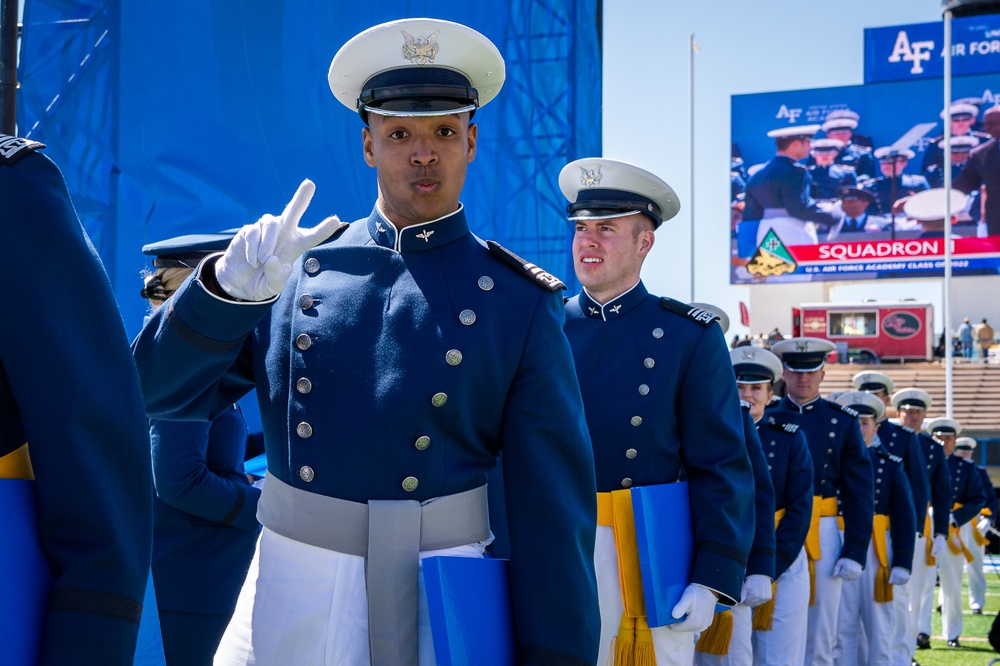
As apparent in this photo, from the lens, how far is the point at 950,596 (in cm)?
1190

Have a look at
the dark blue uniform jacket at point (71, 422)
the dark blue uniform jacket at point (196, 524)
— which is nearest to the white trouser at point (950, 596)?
the dark blue uniform jacket at point (196, 524)

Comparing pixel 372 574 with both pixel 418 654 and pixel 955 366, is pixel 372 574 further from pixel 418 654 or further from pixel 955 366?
pixel 955 366

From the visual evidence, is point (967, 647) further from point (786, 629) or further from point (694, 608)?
point (694, 608)

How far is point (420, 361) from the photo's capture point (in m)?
→ 2.36

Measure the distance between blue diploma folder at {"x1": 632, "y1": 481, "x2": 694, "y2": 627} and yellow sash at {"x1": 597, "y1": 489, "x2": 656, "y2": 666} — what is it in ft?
0.12

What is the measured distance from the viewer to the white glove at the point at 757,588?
5930 mm

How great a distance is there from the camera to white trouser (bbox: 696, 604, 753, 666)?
624 centimetres

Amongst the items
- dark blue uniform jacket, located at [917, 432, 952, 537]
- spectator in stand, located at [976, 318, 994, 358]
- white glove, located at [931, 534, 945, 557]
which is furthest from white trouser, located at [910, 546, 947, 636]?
spectator in stand, located at [976, 318, 994, 358]

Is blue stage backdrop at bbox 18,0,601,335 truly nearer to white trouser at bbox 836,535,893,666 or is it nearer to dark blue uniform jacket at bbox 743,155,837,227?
white trouser at bbox 836,535,893,666

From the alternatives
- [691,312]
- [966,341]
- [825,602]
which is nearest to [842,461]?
[825,602]

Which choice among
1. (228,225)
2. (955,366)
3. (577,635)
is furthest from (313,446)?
(955,366)

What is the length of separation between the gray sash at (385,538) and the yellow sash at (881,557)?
22.9 feet

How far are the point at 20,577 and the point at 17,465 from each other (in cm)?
15

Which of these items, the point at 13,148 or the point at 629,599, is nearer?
the point at 13,148
